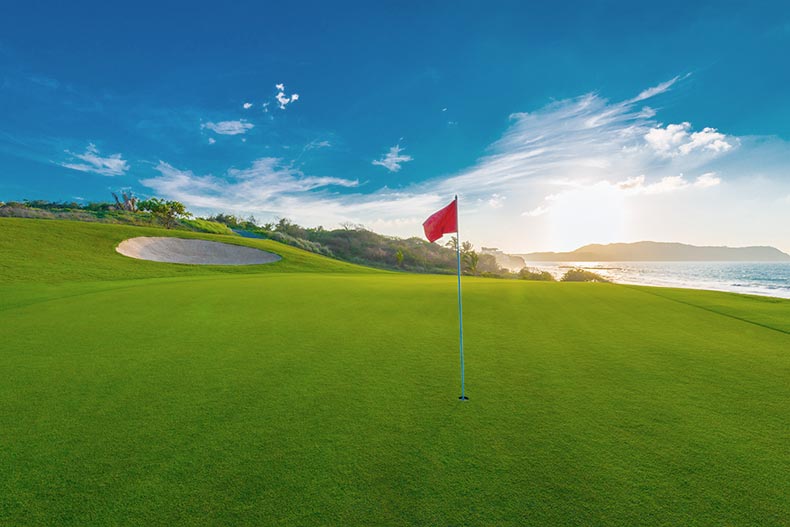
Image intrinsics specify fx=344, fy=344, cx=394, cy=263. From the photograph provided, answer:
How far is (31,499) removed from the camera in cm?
248

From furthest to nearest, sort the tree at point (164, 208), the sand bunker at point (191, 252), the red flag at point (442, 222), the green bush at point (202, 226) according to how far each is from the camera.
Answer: the green bush at point (202, 226)
the tree at point (164, 208)
the sand bunker at point (191, 252)
the red flag at point (442, 222)

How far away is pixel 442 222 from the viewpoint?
5.11 meters

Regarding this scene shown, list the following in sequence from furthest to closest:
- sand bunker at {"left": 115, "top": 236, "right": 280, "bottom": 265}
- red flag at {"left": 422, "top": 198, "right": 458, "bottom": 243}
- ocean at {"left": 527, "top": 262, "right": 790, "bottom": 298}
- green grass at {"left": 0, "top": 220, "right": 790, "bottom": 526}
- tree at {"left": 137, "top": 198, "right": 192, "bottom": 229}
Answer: tree at {"left": 137, "top": 198, "right": 192, "bottom": 229}, ocean at {"left": 527, "top": 262, "right": 790, "bottom": 298}, sand bunker at {"left": 115, "top": 236, "right": 280, "bottom": 265}, red flag at {"left": 422, "top": 198, "right": 458, "bottom": 243}, green grass at {"left": 0, "top": 220, "right": 790, "bottom": 526}

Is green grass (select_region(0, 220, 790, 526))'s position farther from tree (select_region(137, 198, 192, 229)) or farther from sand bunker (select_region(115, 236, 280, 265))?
tree (select_region(137, 198, 192, 229))

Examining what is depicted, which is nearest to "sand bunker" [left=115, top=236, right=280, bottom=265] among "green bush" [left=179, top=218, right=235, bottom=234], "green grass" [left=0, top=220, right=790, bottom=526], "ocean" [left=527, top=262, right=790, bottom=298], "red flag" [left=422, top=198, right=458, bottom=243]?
"green grass" [left=0, top=220, right=790, bottom=526]

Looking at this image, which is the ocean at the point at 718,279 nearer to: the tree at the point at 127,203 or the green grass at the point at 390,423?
the green grass at the point at 390,423

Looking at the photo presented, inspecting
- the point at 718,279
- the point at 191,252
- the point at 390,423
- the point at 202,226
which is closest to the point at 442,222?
the point at 390,423

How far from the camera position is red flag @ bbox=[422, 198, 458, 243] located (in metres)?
5.00

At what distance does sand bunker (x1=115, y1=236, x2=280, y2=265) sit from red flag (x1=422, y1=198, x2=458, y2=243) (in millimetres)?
24290

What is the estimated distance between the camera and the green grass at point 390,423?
246 centimetres

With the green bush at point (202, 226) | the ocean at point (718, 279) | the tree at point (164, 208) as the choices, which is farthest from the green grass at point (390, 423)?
the green bush at point (202, 226)

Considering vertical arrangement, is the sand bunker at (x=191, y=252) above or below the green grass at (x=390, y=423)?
above

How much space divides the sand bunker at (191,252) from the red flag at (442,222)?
2429 centimetres

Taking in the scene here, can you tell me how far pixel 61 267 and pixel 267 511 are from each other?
22.1m
